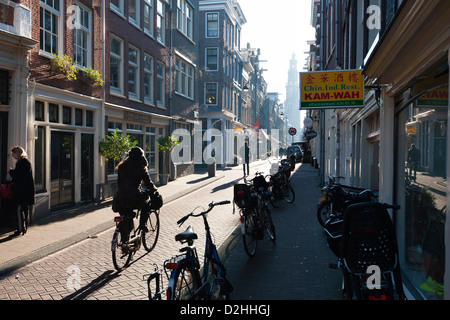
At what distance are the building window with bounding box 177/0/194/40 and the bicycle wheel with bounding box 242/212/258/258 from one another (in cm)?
1673

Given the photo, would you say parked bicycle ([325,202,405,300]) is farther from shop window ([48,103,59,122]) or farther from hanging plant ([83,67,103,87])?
hanging plant ([83,67,103,87])

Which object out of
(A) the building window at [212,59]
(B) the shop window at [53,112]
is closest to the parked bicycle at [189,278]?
(B) the shop window at [53,112]

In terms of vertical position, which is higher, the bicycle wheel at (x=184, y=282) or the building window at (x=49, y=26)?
the building window at (x=49, y=26)

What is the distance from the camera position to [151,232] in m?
6.87

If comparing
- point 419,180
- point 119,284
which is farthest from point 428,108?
point 119,284

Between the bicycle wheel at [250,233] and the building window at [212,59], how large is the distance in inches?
1119

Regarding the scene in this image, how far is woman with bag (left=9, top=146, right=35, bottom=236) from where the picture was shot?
7.61 m

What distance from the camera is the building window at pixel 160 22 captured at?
701 inches

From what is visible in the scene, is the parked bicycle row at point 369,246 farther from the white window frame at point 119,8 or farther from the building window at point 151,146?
the building window at point 151,146

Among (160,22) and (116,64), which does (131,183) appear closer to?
(116,64)

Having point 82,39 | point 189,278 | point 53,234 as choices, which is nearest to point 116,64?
point 82,39

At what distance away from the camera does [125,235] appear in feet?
18.6

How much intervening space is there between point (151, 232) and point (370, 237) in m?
4.39

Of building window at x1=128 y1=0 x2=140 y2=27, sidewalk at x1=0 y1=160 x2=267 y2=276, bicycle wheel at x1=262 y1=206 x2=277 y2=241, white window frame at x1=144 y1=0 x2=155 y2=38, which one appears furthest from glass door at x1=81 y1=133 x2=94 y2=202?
white window frame at x1=144 y1=0 x2=155 y2=38
